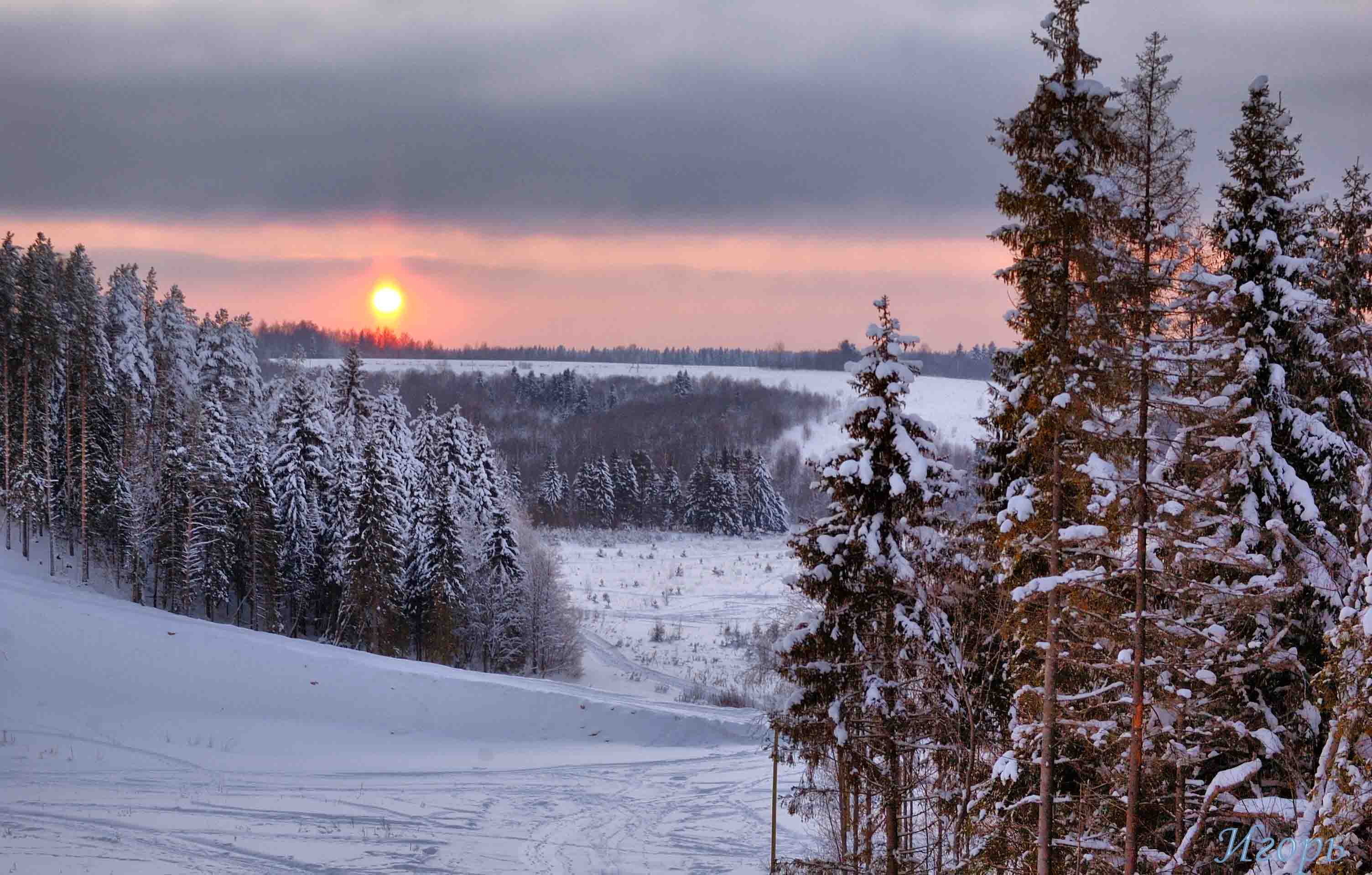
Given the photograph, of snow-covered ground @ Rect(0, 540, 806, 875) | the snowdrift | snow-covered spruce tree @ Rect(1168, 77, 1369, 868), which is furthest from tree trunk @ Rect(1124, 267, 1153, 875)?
the snowdrift

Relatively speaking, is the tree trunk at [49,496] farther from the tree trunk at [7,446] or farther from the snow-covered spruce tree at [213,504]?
the snow-covered spruce tree at [213,504]

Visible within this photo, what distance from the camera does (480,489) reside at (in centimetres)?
5959

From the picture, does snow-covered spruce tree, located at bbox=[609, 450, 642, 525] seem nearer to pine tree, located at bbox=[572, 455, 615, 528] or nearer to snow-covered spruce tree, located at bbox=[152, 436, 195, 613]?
pine tree, located at bbox=[572, 455, 615, 528]

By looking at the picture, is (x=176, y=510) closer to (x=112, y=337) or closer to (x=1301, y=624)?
(x=112, y=337)

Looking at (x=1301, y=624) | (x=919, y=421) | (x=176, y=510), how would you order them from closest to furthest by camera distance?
(x=1301, y=624) < (x=919, y=421) < (x=176, y=510)

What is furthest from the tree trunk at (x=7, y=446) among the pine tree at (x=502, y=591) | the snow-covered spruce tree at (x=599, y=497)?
the snow-covered spruce tree at (x=599, y=497)

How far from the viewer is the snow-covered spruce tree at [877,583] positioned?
52.2 ft

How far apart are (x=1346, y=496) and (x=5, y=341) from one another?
65.3m

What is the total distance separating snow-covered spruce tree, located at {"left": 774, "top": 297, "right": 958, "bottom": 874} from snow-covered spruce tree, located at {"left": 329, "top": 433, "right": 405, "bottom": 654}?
118 ft

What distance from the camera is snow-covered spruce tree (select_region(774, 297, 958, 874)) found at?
15.9 m

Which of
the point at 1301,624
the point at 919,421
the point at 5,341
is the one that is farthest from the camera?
the point at 5,341

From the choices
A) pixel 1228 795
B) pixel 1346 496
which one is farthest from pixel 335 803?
pixel 1346 496

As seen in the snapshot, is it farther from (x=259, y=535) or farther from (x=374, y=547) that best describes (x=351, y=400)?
(x=374, y=547)

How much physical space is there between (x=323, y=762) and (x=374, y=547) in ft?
59.1
